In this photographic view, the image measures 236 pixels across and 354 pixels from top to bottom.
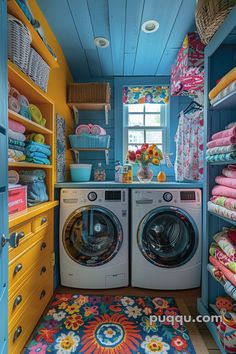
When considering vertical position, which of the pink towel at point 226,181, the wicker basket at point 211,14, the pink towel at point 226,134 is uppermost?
the wicker basket at point 211,14

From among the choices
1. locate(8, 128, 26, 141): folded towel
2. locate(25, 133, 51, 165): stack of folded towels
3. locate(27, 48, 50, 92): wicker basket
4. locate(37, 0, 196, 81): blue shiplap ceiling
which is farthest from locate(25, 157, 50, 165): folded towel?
locate(37, 0, 196, 81): blue shiplap ceiling

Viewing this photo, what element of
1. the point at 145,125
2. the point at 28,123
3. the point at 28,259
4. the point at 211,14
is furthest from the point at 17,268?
the point at 145,125

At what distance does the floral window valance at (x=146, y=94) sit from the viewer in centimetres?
259

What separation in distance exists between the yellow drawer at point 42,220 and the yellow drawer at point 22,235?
0.07m

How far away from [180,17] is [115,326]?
2.33m

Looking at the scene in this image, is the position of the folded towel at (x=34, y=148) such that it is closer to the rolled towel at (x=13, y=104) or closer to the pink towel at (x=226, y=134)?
the rolled towel at (x=13, y=104)

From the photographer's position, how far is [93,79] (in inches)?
103

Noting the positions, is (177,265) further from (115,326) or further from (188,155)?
(188,155)

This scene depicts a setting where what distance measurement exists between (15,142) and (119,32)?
1309 millimetres

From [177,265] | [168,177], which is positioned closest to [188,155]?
[168,177]

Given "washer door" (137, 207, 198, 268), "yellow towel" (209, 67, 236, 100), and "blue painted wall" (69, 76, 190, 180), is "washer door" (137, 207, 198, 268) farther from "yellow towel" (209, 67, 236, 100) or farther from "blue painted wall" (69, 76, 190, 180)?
"yellow towel" (209, 67, 236, 100)

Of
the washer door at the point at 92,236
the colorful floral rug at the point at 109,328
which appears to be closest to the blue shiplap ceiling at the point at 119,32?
the washer door at the point at 92,236

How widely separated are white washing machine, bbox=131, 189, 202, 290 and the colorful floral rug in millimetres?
184

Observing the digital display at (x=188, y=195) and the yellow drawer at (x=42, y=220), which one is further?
the digital display at (x=188, y=195)
